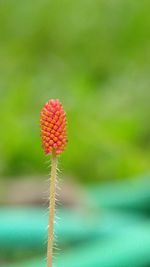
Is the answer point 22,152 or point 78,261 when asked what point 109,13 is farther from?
point 78,261

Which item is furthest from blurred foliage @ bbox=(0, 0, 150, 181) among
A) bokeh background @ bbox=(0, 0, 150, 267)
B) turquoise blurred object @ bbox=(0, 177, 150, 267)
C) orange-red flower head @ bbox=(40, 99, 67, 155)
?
orange-red flower head @ bbox=(40, 99, 67, 155)

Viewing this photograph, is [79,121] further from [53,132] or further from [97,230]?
[53,132]

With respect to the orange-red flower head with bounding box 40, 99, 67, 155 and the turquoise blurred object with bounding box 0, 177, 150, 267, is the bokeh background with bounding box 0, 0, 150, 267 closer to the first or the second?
the turquoise blurred object with bounding box 0, 177, 150, 267

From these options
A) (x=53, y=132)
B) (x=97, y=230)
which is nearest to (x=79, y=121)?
(x=97, y=230)

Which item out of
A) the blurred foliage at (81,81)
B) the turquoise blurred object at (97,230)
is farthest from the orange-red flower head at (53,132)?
the blurred foliage at (81,81)

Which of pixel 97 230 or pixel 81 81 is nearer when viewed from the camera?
pixel 97 230

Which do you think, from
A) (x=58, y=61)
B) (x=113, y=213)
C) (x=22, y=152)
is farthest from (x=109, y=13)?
(x=113, y=213)
